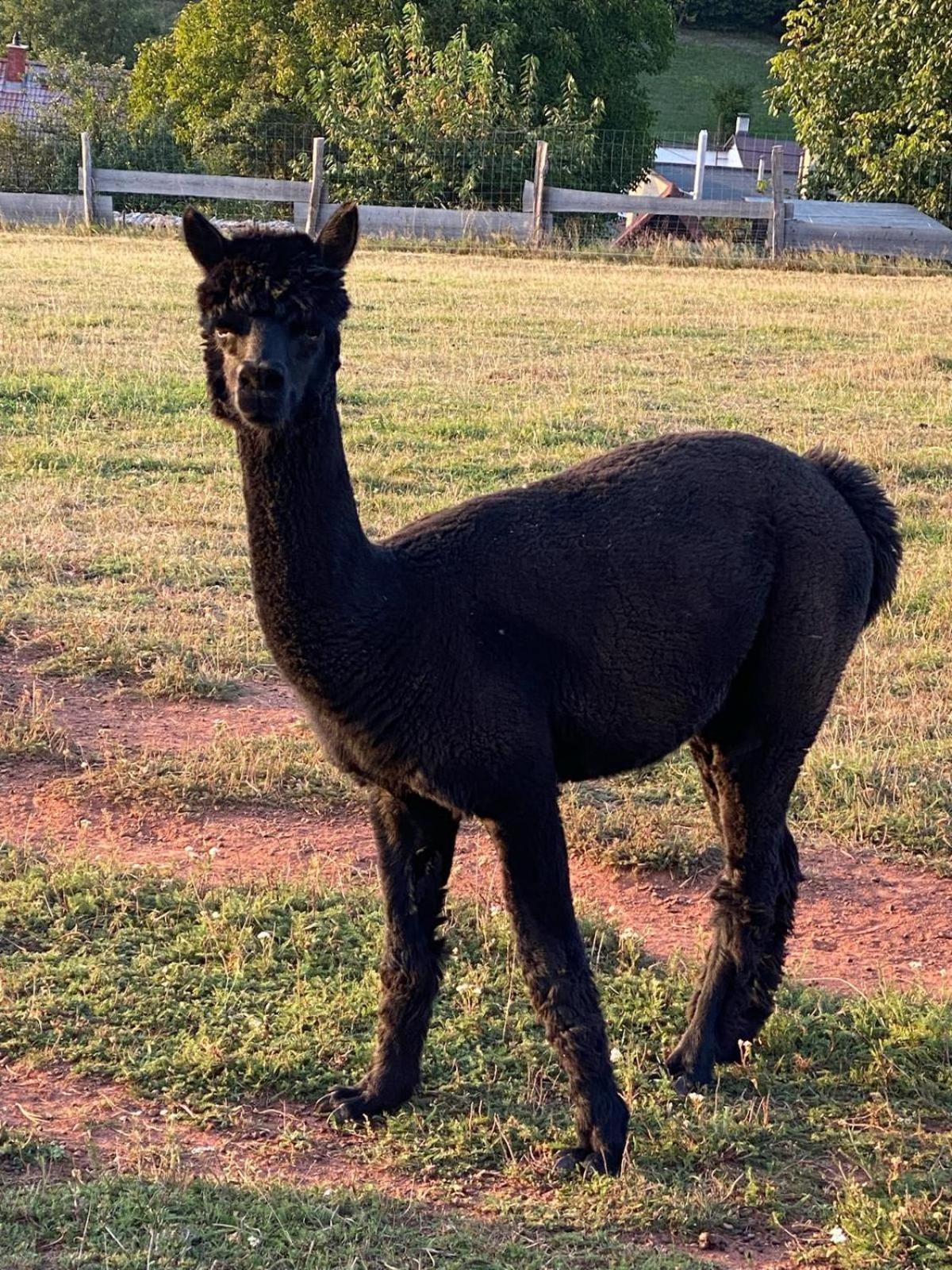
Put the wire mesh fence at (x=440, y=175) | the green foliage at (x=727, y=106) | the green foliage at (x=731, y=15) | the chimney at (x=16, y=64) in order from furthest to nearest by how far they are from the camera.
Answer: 1. the green foliage at (x=731, y=15)
2. the green foliage at (x=727, y=106)
3. the chimney at (x=16, y=64)
4. the wire mesh fence at (x=440, y=175)

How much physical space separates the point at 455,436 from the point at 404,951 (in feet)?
24.9

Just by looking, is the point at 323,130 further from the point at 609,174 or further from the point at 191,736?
the point at 191,736

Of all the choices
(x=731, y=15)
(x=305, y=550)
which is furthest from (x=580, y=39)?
(x=731, y=15)

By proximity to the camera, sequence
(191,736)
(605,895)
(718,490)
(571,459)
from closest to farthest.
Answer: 1. (718,490)
2. (605,895)
3. (191,736)
4. (571,459)

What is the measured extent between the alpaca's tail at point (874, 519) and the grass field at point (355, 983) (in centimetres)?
121

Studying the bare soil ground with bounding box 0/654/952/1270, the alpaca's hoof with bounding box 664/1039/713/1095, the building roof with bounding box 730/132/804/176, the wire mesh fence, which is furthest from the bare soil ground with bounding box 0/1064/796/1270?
the building roof with bounding box 730/132/804/176

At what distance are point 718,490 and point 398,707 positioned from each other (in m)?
1.16

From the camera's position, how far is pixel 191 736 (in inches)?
256

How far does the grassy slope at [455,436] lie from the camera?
620 cm

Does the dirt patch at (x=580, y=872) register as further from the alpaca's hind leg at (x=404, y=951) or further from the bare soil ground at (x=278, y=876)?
the alpaca's hind leg at (x=404, y=951)

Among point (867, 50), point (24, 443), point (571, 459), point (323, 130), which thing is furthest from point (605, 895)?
point (323, 130)

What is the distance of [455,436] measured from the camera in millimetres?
11492

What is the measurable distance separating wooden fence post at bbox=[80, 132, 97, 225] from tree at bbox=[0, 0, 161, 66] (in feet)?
130

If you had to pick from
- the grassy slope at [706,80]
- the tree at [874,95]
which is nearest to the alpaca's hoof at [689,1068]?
the tree at [874,95]
